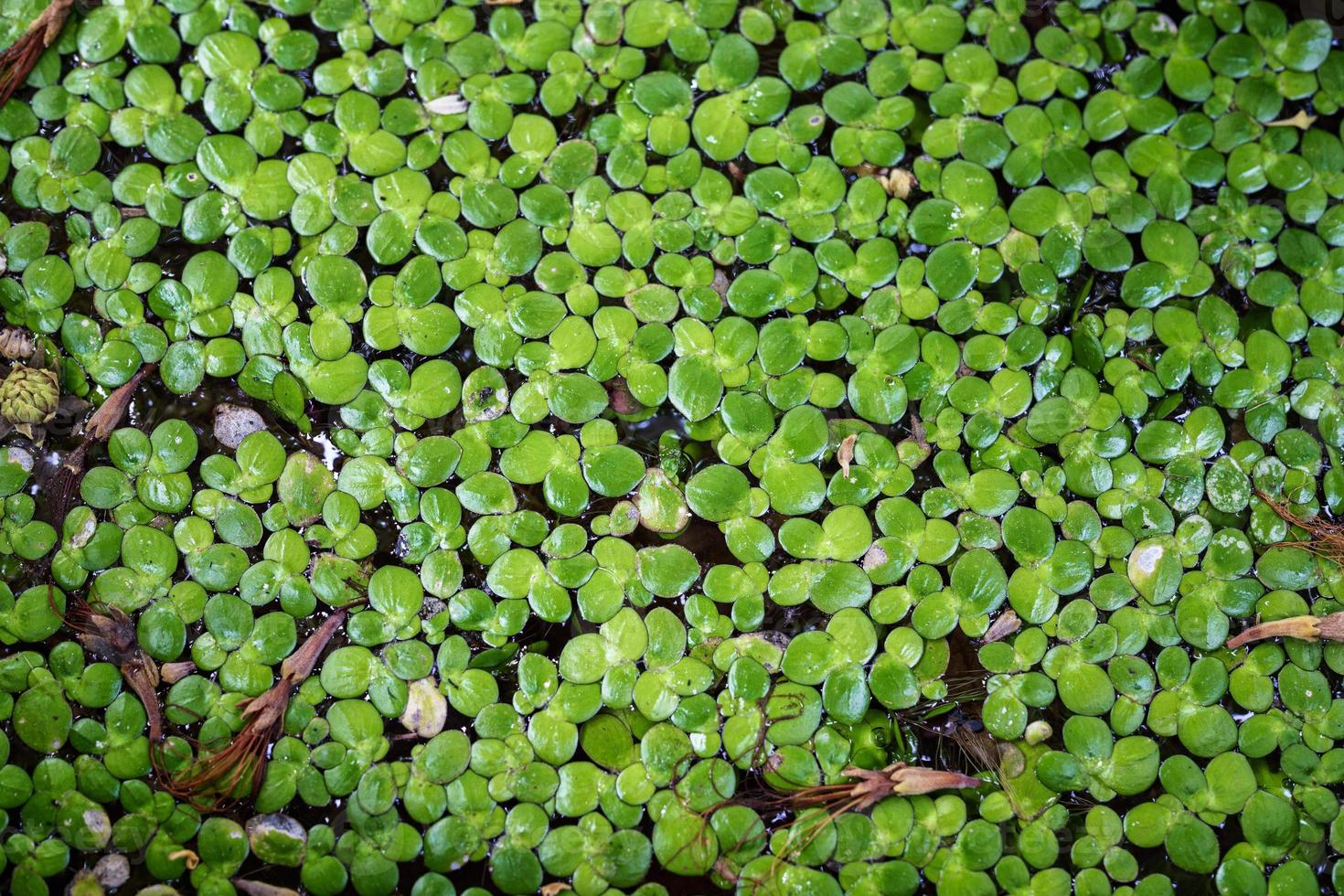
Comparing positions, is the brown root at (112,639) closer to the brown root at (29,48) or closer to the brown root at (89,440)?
the brown root at (89,440)

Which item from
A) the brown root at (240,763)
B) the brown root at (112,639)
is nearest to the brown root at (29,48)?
the brown root at (112,639)

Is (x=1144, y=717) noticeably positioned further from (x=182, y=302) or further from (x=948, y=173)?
(x=182, y=302)

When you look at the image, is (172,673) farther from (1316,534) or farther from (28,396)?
(1316,534)

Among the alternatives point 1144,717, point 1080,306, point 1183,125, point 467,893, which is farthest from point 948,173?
point 467,893

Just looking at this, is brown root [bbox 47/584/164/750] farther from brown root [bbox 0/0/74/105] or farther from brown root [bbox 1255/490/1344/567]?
brown root [bbox 1255/490/1344/567]

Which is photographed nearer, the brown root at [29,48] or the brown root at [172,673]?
the brown root at [172,673]

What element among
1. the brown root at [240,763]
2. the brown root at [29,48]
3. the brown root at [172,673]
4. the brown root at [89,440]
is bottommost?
the brown root at [240,763]
